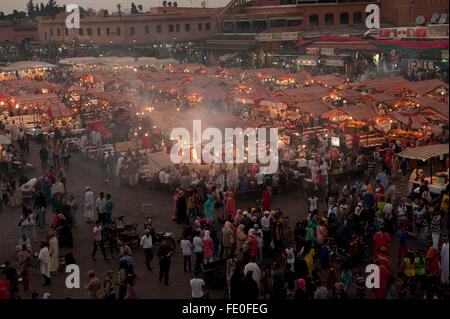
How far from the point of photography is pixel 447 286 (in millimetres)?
8297

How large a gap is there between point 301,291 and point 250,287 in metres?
0.95

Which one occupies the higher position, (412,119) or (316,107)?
(316,107)

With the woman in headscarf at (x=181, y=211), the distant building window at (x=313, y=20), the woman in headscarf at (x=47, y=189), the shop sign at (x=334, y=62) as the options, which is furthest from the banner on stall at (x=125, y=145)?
the distant building window at (x=313, y=20)

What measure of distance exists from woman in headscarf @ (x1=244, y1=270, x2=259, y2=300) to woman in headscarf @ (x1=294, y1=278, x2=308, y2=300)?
0.77m

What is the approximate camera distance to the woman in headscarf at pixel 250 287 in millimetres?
9406

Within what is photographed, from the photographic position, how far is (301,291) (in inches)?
353

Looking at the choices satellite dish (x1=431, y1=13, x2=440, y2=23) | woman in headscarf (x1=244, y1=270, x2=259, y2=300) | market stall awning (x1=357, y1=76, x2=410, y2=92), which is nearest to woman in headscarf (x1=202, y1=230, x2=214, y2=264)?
woman in headscarf (x1=244, y1=270, x2=259, y2=300)

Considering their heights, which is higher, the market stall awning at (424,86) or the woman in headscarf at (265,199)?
the market stall awning at (424,86)

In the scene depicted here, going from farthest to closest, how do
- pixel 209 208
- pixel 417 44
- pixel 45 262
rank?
pixel 417 44 < pixel 209 208 < pixel 45 262

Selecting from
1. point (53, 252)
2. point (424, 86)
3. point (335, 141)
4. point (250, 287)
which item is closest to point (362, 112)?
point (335, 141)

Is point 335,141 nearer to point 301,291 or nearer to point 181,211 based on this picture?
point 181,211

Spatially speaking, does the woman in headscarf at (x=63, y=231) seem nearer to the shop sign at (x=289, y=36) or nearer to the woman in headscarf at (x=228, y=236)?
the woman in headscarf at (x=228, y=236)

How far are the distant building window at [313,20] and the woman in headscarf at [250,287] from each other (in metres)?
53.2

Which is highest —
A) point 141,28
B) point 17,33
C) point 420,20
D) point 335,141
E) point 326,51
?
point 17,33
